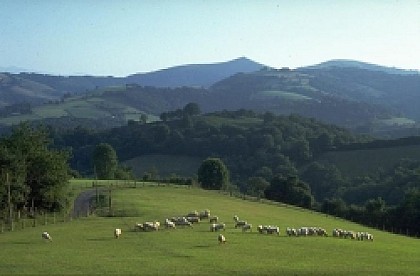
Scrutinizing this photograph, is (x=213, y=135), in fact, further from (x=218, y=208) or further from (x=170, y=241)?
(x=170, y=241)

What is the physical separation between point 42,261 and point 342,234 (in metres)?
30.0

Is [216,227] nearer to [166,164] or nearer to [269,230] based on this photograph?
[269,230]

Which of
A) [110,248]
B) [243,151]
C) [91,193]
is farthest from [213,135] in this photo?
[110,248]

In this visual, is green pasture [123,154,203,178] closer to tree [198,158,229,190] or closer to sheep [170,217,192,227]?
tree [198,158,229,190]

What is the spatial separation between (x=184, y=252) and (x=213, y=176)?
275 feet

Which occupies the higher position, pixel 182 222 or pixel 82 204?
pixel 182 222

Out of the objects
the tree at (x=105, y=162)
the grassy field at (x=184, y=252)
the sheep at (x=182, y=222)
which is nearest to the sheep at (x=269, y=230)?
the grassy field at (x=184, y=252)

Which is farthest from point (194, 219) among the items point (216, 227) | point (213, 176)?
point (213, 176)

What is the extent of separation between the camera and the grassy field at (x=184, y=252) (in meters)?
32.6

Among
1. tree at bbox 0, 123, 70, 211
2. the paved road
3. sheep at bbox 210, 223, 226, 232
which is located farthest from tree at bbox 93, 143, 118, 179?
sheep at bbox 210, 223, 226, 232

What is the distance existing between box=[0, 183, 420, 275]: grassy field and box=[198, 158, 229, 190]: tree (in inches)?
2418

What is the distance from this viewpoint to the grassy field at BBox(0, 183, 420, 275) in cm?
3259

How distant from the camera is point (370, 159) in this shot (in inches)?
6575

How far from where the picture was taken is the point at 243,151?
618 feet
